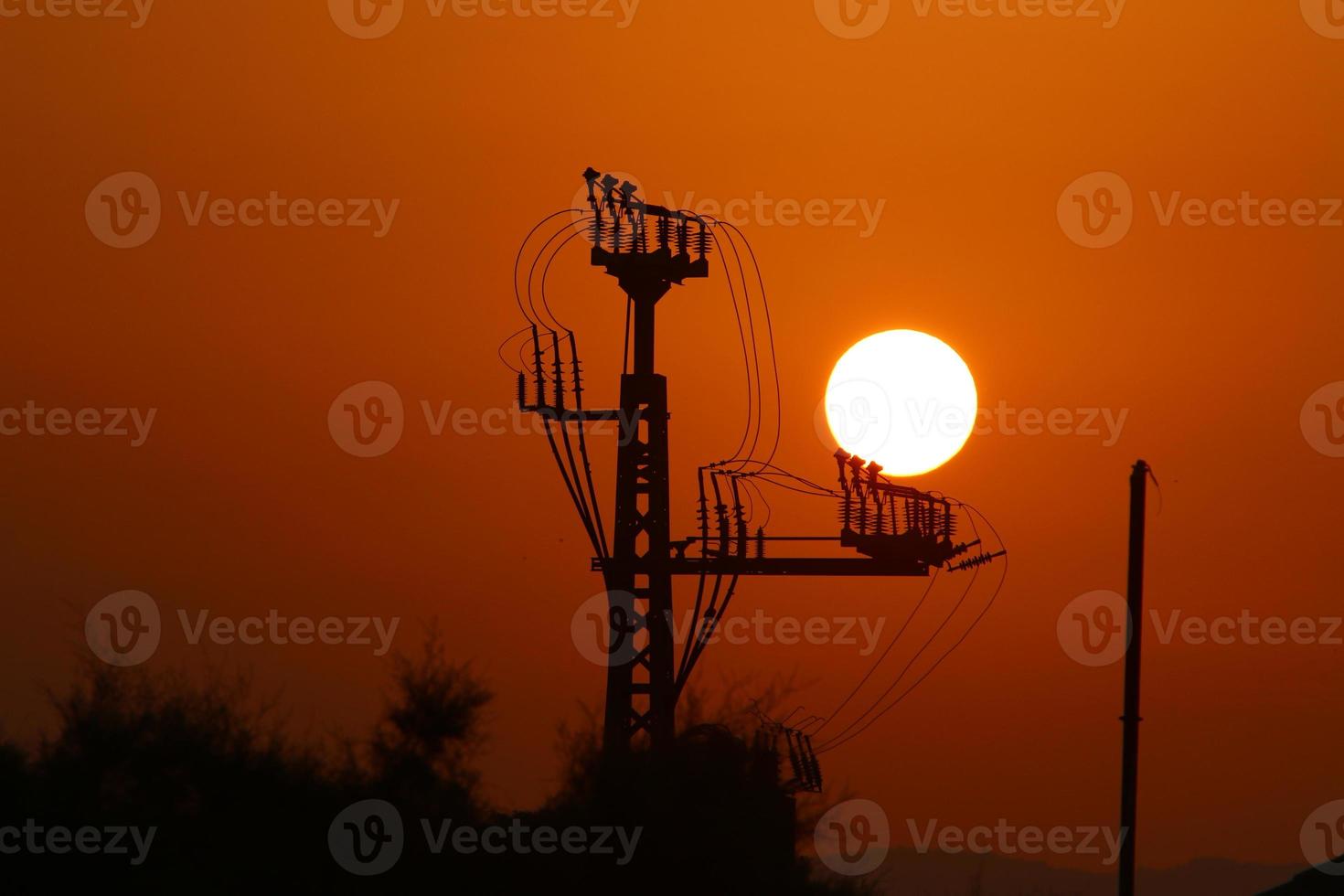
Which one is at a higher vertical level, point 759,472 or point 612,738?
point 759,472

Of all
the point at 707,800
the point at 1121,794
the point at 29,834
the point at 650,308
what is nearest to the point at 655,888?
the point at 707,800

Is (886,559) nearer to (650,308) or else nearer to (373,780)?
(650,308)

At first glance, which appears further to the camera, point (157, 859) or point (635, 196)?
point (635, 196)

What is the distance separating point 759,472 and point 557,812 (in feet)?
24.7

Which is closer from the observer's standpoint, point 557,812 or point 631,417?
point 557,812

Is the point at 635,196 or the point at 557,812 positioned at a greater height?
the point at 635,196

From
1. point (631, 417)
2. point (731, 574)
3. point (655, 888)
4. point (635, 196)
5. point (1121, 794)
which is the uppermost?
point (635, 196)

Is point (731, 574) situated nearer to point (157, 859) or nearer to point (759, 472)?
point (759, 472)

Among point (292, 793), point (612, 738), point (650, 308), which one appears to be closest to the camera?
point (292, 793)

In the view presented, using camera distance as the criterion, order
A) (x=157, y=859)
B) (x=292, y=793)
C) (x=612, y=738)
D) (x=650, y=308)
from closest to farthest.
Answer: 1. (x=157, y=859)
2. (x=292, y=793)
3. (x=612, y=738)
4. (x=650, y=308)

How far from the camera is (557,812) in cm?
2764

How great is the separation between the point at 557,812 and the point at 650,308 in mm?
8805

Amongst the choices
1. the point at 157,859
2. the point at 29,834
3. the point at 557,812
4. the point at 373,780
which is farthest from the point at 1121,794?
the point at 29,834

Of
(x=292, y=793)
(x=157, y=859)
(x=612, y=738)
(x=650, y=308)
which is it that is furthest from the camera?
(x=650, y=308)
